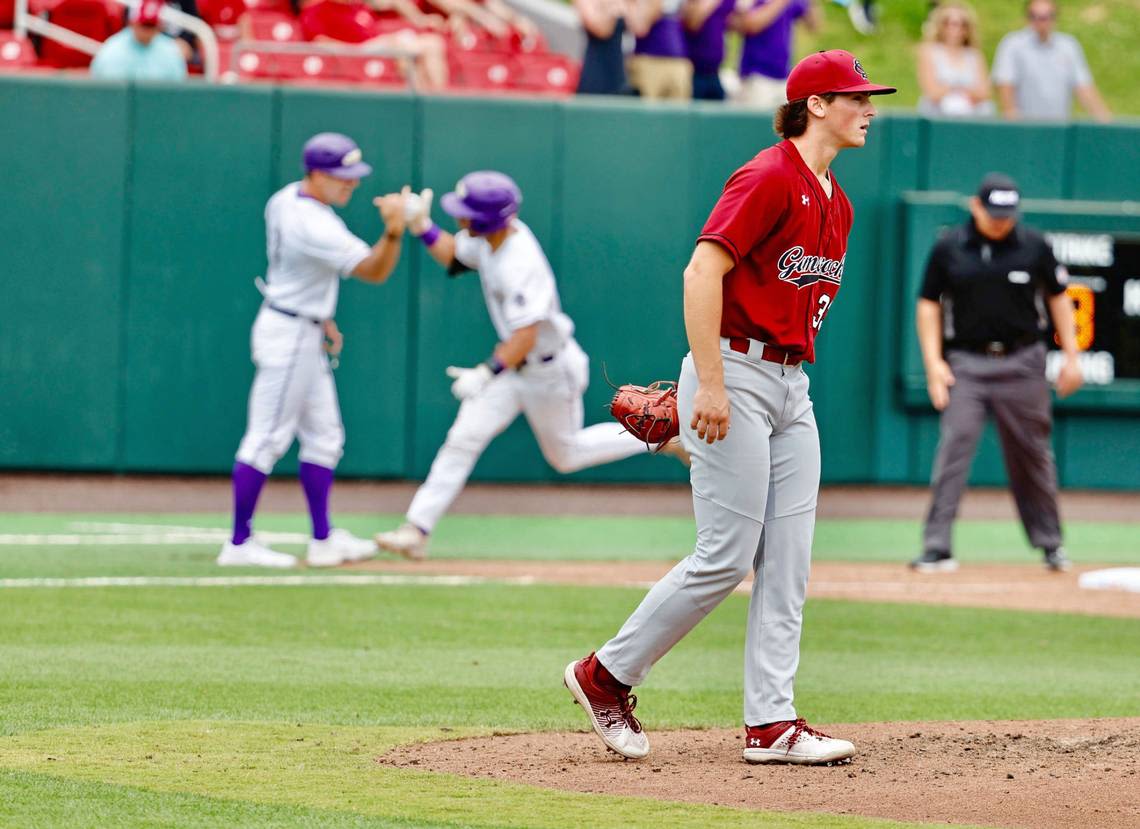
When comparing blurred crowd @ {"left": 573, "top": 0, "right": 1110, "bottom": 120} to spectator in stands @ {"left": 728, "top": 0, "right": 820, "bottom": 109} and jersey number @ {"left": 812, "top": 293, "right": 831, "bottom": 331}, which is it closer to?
spectator in stands @ {"left": 728, "top": 0, "right": 820, "bottom": 109}

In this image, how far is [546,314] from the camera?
10.1m

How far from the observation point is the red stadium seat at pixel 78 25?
15695mm

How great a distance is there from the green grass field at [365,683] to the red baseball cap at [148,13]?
5.13m

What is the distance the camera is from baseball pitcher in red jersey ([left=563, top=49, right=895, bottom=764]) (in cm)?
543

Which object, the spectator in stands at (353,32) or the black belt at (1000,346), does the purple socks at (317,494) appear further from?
the spectator in stands at (353,32)

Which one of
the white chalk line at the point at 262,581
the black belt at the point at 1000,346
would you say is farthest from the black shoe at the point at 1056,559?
the white chalk line at the point at 262,581

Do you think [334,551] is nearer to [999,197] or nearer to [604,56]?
[999,197]

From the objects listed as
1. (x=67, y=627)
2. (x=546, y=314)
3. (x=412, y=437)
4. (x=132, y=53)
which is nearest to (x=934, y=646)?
(x=546, y=314)

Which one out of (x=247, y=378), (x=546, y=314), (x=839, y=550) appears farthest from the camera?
(x=247, y=378)

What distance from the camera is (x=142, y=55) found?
14633 millimetres

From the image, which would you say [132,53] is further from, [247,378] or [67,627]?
[67,627]

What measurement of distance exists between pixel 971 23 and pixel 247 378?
6860 mm

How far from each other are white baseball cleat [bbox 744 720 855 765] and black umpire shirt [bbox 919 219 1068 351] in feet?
18.9

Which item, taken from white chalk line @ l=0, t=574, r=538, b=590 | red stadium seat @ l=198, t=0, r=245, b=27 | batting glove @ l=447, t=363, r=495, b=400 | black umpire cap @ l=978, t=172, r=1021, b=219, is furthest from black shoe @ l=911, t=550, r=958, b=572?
red stadium seat @ l=198, t=0, r=245, b=27
